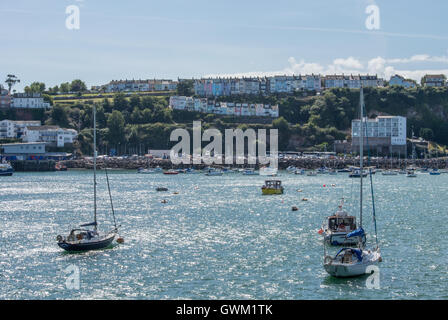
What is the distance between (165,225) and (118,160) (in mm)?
131526

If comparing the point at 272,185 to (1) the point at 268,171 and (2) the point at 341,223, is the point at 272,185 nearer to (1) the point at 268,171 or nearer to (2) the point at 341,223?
(2) the point at 341,223

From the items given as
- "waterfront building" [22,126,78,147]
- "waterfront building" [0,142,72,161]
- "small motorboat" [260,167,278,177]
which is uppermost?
"waterfront building" [22,126,78,147]

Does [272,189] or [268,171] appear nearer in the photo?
[272,189]

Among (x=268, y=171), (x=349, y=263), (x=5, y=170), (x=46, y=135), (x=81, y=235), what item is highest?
(x=46, y=135)

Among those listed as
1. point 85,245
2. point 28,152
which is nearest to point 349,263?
point 85,245

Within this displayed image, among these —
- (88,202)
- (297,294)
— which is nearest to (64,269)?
(297,294)

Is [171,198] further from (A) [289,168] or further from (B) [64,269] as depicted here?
(A) [289,168]

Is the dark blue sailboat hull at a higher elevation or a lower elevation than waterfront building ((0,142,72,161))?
lower

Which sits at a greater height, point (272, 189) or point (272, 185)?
point (272, 185)

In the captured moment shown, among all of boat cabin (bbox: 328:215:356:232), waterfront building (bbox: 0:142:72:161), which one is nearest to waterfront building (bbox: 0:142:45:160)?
waterfront building (bbox: 0:142:72:161)

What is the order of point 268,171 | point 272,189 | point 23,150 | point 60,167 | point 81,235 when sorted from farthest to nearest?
point 23,150, point 60,167, point 268,171, point 272,189, point 81,235

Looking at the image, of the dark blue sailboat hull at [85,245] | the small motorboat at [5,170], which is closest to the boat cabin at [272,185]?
the dark blue sailboat hull at [85,245]

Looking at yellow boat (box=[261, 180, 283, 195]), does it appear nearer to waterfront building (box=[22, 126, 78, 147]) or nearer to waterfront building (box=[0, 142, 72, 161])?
waterfront building (box=[0, 142, 72, 161])

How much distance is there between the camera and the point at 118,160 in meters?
189
